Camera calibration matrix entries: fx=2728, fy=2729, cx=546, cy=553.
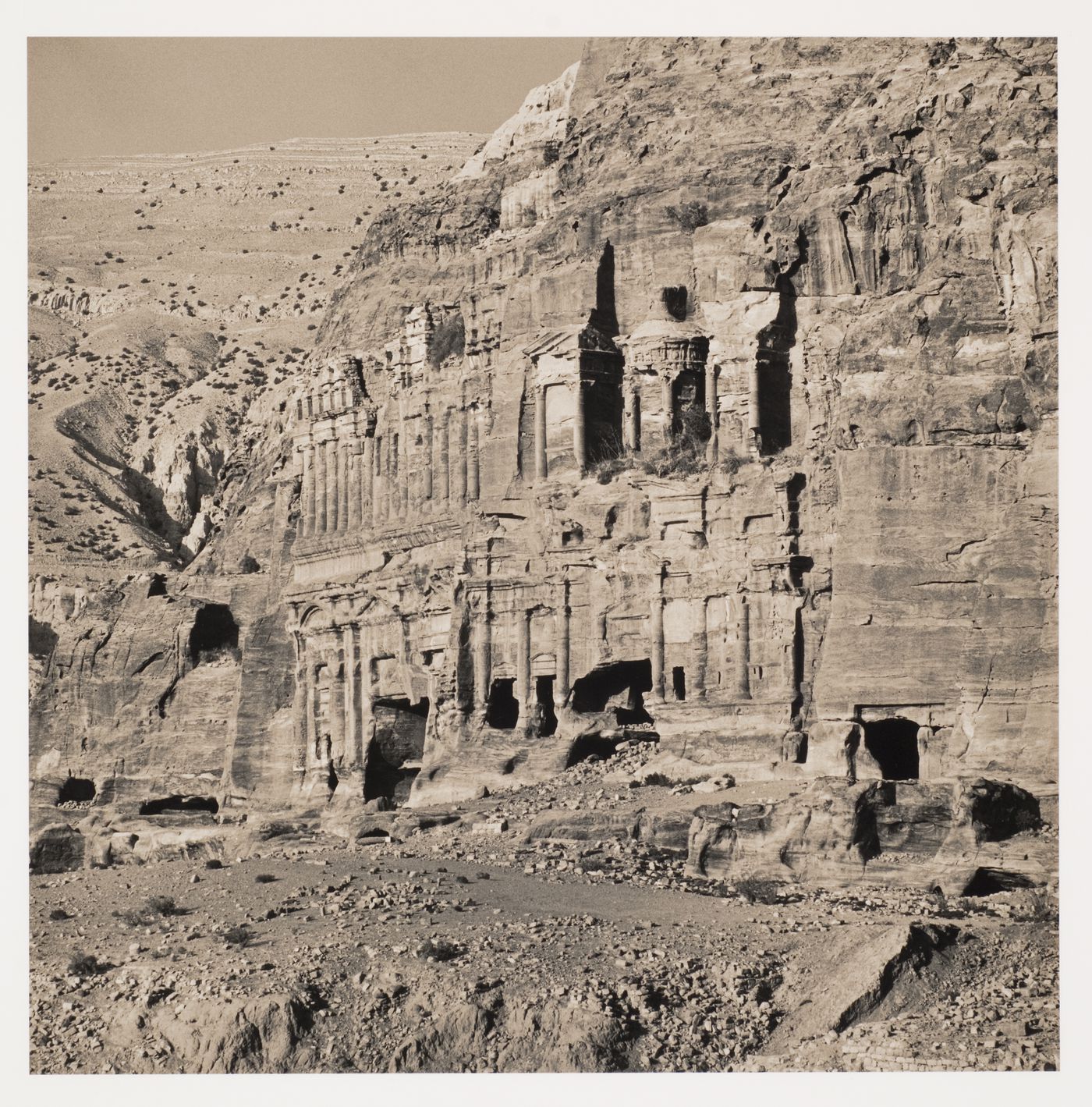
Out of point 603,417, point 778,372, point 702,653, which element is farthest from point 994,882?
point 603,417

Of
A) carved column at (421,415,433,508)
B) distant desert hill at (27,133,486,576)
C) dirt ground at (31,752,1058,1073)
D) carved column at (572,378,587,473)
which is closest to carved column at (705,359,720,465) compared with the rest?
carved column at (572,378,587,473)

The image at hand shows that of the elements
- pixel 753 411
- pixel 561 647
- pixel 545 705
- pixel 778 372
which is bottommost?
pixel 545 705

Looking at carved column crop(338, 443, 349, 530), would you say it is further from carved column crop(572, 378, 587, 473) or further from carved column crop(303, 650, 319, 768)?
carved column crop(572, 378, 587, 473)

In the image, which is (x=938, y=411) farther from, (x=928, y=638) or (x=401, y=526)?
(x=401, y=526)

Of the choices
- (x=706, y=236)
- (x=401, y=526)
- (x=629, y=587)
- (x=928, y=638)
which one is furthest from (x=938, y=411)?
(x=401, y=526)

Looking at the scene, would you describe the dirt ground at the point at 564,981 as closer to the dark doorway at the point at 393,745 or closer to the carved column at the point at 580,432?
the dark doorway at the point at 393,745

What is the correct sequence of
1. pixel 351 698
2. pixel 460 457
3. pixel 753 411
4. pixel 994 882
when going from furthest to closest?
pixel 460 457, pixel 351 698, pixel 753 411, pixel 994 882

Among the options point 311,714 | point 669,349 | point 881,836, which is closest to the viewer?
point 881,836

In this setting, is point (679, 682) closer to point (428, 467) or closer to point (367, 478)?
point (428, 467)
